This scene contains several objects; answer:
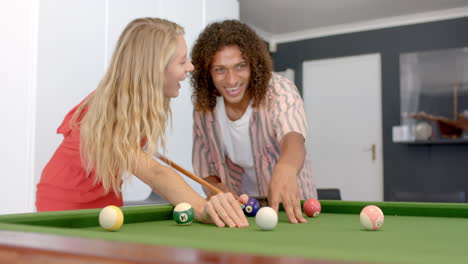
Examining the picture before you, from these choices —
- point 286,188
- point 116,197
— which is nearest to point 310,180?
point 286,188

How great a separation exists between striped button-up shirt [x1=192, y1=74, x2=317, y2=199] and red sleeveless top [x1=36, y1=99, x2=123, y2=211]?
70 centimetres

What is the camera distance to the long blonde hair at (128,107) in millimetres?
1536

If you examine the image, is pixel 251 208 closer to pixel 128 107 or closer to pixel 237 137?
pixel 128 107

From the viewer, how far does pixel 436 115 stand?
17.6ft

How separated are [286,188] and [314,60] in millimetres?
4764

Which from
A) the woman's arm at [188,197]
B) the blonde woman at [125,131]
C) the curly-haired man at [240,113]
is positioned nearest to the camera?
the woman's arm at [188,197]

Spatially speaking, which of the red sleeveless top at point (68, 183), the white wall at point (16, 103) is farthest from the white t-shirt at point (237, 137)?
the white wall at point (16, 103)

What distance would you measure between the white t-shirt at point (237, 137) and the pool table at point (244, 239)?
0.59 meters

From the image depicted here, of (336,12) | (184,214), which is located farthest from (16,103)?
(336,12)

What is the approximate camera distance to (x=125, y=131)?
5.11 feet

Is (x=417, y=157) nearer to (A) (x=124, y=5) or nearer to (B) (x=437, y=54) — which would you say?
(B) (x=437, y=54)

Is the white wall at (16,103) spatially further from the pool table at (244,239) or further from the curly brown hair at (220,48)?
the pool table at (244,239)

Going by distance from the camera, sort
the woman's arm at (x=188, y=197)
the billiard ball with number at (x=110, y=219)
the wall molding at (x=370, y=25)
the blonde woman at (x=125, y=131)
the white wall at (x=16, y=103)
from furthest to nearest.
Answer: the wall molding at (x=370, y=25), the white wall at (x=16, y=103), the blonde woman at (x=125, y=131), the woman's arm at (x=188, y=197), the billiard ball with number at (x=110, y=219)

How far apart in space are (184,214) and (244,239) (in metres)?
0.34
